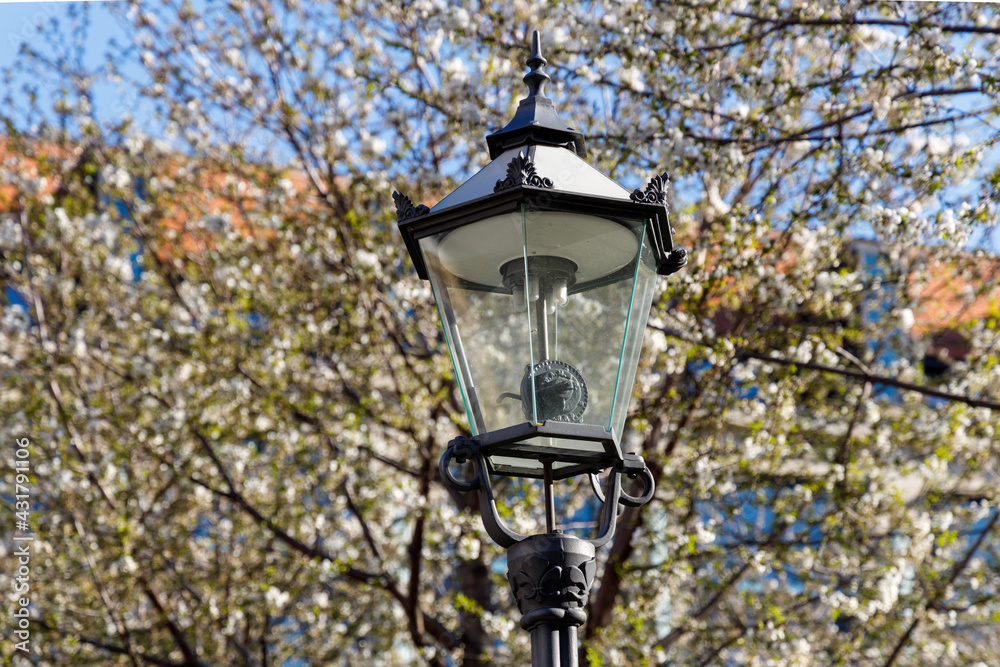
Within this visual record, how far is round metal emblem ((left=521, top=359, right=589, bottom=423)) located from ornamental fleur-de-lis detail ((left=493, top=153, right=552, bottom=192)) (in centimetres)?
48

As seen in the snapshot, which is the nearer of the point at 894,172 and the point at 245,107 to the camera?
the point at 894,172

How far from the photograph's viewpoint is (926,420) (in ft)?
24.2

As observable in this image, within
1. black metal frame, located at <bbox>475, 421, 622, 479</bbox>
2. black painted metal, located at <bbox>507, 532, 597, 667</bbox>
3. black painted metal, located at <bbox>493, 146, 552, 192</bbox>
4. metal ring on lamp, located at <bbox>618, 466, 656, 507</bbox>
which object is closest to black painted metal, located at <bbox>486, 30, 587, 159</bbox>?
black painted metal, located at <bbox>493, 146, 552, 192</bbox>

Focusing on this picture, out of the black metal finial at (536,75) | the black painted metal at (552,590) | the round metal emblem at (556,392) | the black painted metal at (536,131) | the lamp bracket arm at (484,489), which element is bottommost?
the black painted metal at (552,590)

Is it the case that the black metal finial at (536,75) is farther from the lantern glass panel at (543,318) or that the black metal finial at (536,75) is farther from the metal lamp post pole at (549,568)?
the metal lamp post pole at (549,568)

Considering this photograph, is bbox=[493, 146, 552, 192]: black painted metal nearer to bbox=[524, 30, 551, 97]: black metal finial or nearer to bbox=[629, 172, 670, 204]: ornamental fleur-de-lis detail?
bbox=[629, 172, 670, 204]: ornamental fleur-de-lis detail

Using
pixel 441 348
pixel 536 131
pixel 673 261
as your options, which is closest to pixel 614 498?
pixel 673 261

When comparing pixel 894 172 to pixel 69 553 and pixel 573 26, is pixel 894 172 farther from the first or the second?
pixel 69 553

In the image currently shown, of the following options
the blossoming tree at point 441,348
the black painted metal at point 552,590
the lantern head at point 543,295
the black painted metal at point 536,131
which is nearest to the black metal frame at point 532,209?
the lantern head at point 543,295

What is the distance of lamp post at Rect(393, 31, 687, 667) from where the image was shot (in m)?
2.54

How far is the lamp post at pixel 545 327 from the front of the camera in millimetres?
2543

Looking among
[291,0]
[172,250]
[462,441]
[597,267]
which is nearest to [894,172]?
[597,267]

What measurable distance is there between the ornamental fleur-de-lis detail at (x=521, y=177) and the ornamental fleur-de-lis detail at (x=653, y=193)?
0.25 m

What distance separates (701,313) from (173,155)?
5594mm
